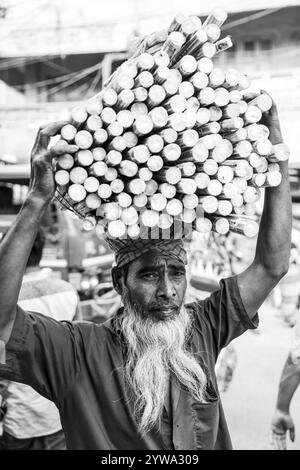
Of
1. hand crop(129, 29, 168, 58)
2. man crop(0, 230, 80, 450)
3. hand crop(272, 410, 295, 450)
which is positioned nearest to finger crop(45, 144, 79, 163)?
hand crop(129, 29, 168, 58)

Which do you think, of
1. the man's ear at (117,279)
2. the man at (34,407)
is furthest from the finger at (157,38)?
the man at (34,407)

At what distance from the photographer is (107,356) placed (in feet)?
6.06

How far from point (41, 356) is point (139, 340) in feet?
1.26

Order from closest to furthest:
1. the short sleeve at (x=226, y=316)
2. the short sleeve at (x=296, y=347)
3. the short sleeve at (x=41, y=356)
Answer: the short sleeve at (x=41, y=356), the short sleeve at (x=226, y=316), the short sleeve at (x=296, y=347)

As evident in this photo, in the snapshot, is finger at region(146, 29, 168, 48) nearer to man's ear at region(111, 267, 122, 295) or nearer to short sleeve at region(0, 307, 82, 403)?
man's ear at region(111, 267, 122, 295)

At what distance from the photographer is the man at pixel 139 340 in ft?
5.24

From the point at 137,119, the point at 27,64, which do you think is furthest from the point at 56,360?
the point at 27,64

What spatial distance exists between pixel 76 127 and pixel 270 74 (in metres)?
9.02

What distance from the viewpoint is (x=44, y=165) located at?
155 cm

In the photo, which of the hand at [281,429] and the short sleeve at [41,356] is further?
the hand at [281,429]

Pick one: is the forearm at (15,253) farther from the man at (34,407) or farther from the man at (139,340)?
the man at (34,407)

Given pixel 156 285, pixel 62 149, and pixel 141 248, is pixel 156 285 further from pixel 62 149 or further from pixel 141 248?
pixel 62 149

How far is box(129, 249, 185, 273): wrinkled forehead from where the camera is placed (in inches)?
75.4

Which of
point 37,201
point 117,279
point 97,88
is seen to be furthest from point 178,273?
point 97,88
